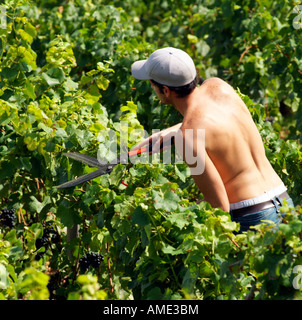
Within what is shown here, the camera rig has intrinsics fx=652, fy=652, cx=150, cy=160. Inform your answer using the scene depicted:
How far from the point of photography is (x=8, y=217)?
3.87 metres

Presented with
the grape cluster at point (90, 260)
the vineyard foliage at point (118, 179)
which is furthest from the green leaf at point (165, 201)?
the grape cluster at point (90, 260)

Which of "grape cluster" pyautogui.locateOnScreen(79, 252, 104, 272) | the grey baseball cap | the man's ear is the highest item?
the grey baseball cap

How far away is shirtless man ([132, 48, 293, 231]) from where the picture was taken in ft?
9.04

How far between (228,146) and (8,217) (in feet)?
5.42

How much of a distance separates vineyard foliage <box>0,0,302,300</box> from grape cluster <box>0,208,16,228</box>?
2.0 inches

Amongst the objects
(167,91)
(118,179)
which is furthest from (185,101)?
(118,179)

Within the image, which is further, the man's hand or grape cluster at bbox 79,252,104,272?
grape cluster at bbox 79,252,104,272

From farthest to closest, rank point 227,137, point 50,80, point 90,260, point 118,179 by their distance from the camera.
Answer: point 50,80 → point 90,260 → point 118,179 → point 227,137

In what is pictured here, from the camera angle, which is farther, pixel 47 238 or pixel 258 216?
pixel 47 238

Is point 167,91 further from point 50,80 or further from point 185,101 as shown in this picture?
point 50,80

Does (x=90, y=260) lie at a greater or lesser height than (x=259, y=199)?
lesser

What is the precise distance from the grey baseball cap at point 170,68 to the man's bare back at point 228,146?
10 centimetres

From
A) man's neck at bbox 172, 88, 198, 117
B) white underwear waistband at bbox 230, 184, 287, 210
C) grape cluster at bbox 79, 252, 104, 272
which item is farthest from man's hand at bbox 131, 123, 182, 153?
grape cluster at bbox 79, 252, 104, 272

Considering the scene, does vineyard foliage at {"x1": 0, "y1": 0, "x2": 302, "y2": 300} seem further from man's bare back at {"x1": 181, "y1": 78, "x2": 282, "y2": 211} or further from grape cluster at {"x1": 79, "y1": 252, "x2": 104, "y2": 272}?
man's bare back at {"x1": 181, "y1": 78, "x2": 282, "y2": 211}
